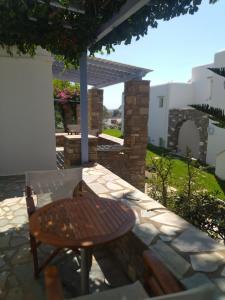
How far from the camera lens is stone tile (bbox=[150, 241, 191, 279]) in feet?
6.33

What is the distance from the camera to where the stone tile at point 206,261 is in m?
1.98

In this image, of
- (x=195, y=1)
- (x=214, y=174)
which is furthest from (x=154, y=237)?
(x=214, y=174)

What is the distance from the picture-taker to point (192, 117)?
1742 centimetres

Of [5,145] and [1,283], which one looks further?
[5,145]

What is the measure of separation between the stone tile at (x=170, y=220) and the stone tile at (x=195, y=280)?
0.83 meters

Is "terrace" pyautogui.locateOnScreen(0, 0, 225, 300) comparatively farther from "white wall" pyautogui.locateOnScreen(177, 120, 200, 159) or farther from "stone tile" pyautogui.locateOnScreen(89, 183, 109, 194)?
"white wall" pyautogui.locateOnScreen(177, 120, 200, 159)

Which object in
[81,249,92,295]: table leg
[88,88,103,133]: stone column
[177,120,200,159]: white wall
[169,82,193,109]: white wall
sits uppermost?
[169,82,193,109]: white wall

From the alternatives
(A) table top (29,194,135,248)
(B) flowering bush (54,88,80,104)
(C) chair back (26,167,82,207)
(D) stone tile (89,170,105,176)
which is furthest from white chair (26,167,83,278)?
(B) flowering bush (54,88,80,104)

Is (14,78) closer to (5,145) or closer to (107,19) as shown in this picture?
(5,145)

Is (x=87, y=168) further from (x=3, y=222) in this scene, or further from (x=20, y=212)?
(x=3, y=222)

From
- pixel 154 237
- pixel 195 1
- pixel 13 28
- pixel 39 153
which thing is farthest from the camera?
pixel 39 153

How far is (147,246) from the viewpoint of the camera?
2307 millimetres

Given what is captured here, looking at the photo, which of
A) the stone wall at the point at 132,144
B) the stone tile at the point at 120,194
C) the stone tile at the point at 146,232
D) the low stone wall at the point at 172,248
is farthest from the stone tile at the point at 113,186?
the stone wall at the point at 132,144

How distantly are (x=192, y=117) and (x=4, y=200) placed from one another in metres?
Answer: 15.1
